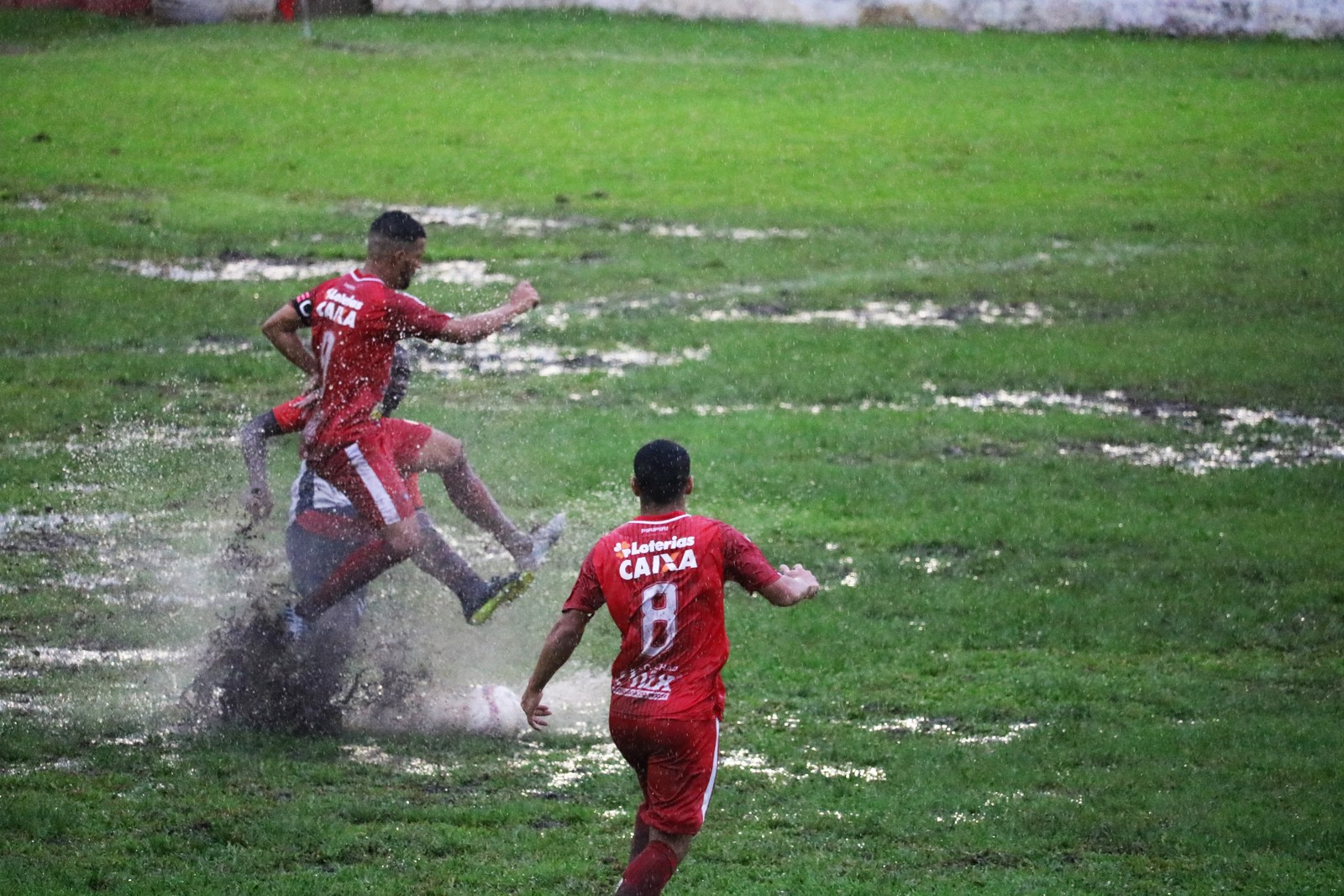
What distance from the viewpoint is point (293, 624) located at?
9125 millimetres

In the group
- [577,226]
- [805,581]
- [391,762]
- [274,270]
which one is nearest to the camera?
[805,581]

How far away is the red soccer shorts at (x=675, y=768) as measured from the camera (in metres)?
6.38

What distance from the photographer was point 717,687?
6.59 m

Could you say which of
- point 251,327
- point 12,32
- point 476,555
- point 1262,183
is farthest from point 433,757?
point 12,32

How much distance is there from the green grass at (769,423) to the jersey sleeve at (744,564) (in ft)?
4.65

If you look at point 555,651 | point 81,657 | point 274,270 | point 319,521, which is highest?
point 555,651

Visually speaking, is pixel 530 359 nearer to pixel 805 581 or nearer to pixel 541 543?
pixel 541 543

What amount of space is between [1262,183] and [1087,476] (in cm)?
1153

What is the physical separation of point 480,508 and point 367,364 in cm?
110

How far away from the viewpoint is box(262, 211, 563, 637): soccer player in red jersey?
8.93m

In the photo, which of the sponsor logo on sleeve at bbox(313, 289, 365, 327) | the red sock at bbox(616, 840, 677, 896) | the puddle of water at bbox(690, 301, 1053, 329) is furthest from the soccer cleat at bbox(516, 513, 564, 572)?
the puddle of water at bbox(690, 301, 1053, 329)

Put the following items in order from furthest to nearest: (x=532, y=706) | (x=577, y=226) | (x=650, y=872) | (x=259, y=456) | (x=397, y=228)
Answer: (x=577, y=226), (x=259, y=456), (x=397, y=228), (x=532, y=706), (x=650, y=872)

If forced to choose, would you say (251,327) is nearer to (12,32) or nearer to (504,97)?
(504,97)

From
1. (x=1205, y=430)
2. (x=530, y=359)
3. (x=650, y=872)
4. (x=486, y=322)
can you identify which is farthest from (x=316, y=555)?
(x=1205, y=430)
